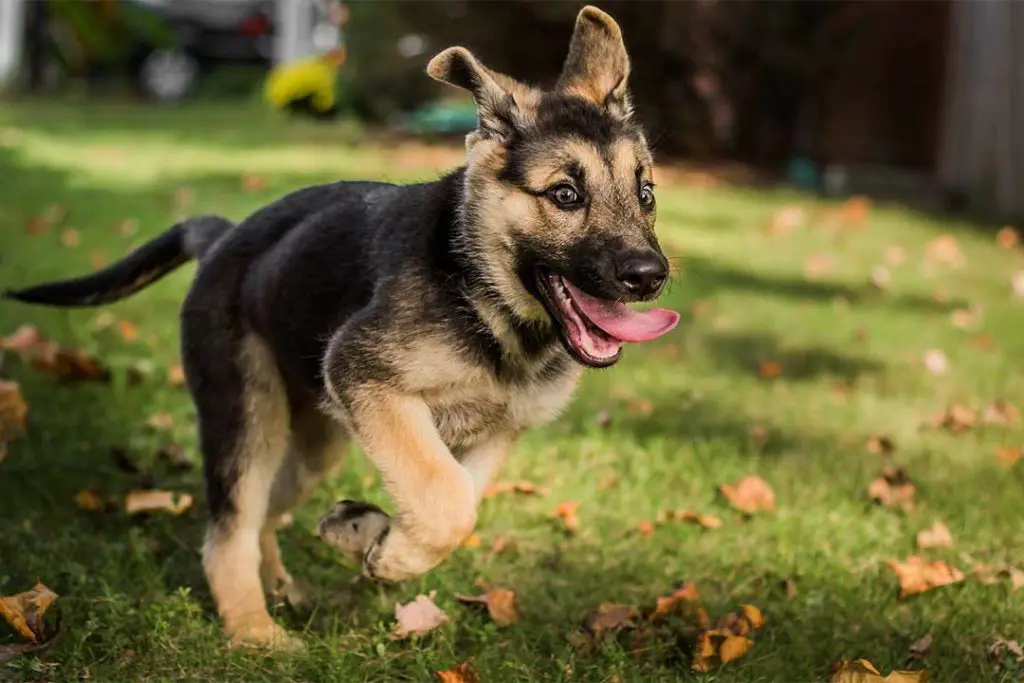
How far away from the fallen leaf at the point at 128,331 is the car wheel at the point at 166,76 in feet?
65.7

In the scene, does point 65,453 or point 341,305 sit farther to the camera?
point 65,453

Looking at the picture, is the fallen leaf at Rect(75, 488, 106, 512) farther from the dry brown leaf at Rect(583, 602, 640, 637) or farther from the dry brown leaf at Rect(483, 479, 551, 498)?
the dry brown leaf at Rect(583, 602, 640, 637)

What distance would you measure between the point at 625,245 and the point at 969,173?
11.7 meters

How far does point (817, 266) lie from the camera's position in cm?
1052

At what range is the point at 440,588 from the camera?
424 centimetres

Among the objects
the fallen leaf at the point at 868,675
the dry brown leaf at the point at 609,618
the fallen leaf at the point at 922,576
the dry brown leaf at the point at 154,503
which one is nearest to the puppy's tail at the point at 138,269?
the dry brown leaf at the point at 154,503

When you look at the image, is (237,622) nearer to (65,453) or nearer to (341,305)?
(341,305)

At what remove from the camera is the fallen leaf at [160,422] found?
5.73 metres

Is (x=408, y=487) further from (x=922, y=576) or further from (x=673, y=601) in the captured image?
(x=922, y=576)

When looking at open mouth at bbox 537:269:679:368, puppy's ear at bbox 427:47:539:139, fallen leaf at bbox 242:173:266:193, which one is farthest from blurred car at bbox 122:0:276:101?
open mouth at bbox 537:269:679:368

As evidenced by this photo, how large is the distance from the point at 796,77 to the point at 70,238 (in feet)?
31.6

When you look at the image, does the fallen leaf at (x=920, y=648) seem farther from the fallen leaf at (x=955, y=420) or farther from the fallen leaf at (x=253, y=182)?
the fallen leaf at (x=253, y=182)

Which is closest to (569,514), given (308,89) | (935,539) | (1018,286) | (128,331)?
(935,539)

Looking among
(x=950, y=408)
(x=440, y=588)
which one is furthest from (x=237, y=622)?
(x=950, y=408)
